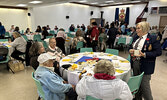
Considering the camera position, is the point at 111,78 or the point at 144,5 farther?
the point at 144,5

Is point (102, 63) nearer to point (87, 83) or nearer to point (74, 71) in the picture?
point (87, 83)

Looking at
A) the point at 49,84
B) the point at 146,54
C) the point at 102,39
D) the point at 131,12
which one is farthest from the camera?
the point at 131,12

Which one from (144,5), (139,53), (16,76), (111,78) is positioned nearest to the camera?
(111,78)

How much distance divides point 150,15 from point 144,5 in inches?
70.8

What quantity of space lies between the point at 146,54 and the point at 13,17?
11899 mm

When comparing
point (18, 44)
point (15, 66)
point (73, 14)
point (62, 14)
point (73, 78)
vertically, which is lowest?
point (15, 66)

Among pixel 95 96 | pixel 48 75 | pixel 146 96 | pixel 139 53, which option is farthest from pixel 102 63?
pixel 146 96

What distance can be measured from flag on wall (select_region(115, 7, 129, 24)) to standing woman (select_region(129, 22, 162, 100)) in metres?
13.1

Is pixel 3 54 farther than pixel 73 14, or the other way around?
pixel 73 14

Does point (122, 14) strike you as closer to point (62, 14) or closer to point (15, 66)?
point (62, 14)

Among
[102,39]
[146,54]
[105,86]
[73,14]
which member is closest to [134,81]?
[146,54]

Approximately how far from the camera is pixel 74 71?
7.23 ft

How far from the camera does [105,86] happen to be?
1300 millimetres

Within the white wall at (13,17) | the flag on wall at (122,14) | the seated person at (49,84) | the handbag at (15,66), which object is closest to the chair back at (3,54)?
the handbag at (15,66)
